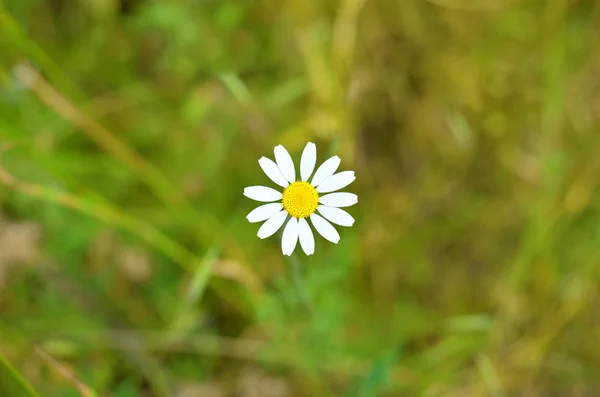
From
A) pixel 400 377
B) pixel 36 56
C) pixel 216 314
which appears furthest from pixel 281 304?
pixel 36 56

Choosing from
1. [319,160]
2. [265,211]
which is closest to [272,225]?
[265,211]

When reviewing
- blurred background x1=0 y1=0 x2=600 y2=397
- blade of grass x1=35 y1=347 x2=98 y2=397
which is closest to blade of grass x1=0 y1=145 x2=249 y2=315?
blurred background x1=0 y1=0 x2=600 y2=397

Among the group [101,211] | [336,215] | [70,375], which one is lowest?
[70,375]

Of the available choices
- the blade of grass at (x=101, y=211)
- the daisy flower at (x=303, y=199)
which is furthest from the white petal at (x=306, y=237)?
the blade of grass at (x=101, y=211)

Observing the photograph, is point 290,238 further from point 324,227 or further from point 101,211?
point 101,211

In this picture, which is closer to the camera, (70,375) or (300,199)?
(300,199)

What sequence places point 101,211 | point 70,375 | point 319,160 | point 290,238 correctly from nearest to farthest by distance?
point 290,238 → point 70,375 → point 101,211 → point 319,160

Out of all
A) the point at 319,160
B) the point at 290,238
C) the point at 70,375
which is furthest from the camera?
the point at 319,160
